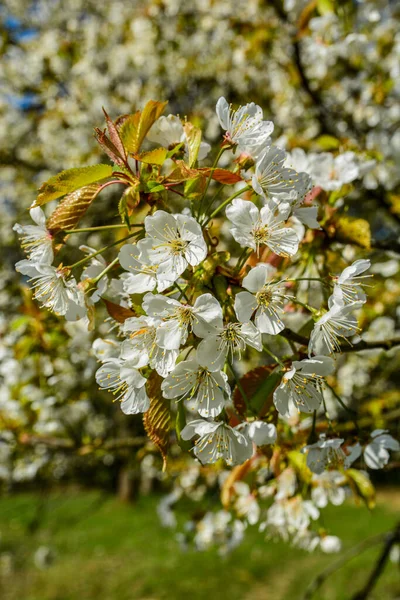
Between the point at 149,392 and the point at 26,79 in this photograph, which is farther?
the point at 26,79

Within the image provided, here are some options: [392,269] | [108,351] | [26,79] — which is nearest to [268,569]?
[392,269]

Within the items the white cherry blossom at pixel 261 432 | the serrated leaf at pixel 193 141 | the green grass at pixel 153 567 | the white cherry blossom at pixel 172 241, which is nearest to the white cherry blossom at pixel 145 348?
the white cherry blossom at pixel 172 241

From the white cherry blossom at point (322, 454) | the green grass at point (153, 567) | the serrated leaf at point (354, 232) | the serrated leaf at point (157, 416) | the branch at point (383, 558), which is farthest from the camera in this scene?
Answer: the green grass at point (153, 567)

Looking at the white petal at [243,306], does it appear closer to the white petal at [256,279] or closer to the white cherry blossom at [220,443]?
the white petal at [256,279]

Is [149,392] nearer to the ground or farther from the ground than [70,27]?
nearer to the ground

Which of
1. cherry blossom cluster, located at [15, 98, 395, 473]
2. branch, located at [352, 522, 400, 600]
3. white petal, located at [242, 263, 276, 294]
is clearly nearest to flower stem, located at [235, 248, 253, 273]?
cherry blossom cluster, located at [15, 98, 395, 473]

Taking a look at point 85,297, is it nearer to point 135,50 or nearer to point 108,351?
point 108,351

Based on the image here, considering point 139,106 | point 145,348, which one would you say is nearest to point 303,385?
point 145,348
